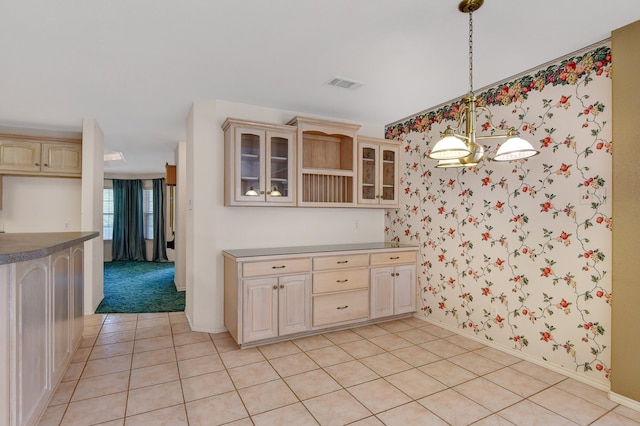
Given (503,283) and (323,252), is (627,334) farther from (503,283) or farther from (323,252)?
(323,252)

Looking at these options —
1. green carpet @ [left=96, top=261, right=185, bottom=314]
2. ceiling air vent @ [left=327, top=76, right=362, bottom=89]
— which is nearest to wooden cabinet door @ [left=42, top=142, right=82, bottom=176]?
green carpet @ [left=96, top=261, right=185, bottom=314]

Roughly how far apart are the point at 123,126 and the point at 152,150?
5.03 feet

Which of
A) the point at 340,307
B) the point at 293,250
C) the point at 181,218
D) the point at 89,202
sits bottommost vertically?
the point at 340,307

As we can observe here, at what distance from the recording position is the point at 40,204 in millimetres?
4844

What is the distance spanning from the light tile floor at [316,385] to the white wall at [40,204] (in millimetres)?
2325

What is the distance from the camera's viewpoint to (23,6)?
1919 mm

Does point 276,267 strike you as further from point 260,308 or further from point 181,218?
point 181,218

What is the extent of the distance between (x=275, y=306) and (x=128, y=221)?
23.4ft

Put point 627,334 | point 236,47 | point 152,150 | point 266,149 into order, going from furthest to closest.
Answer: point 152,150 < point 266,149 < point 236,47 < point 627,334

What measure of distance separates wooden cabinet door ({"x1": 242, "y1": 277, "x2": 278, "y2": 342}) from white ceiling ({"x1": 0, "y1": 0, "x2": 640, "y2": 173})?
5.96 feet

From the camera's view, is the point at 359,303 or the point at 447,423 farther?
the point at 359,303

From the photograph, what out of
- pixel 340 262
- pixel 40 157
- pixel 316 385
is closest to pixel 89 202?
pixel 40 157

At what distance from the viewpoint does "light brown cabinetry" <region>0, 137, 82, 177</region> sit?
14.5 feet

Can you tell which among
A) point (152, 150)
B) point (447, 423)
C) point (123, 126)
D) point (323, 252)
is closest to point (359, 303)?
point (323, 252)
